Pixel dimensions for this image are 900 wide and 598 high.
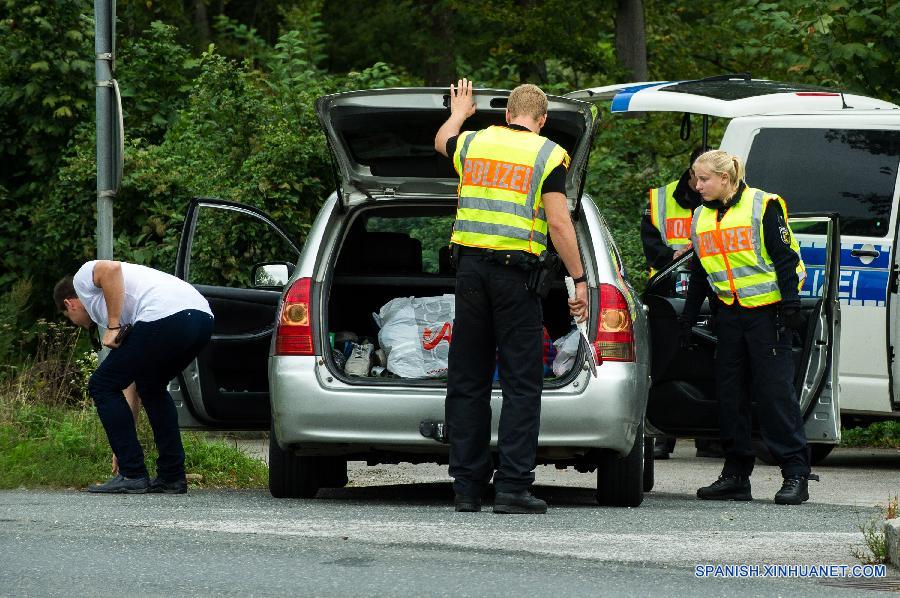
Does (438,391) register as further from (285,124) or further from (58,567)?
(285,124)

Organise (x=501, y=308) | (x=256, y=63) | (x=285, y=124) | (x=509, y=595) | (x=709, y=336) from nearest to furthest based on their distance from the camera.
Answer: (x=509, y=595) < (x=501, y=308) < (x=709, y=336) < (x=285, y=124) < (x=256, y=63)

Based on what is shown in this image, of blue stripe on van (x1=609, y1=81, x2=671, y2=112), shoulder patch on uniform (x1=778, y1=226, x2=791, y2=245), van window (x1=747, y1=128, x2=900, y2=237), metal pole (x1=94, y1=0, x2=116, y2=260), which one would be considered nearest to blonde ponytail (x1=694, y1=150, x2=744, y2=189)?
shoulder patch on uniform (x1=778, y1=226, x2=791, y2=245)

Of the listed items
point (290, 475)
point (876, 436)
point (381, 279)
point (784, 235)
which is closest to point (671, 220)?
point (784, 235)

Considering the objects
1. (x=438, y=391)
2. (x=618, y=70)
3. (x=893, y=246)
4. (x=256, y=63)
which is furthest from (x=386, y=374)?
(x=256, y=63)

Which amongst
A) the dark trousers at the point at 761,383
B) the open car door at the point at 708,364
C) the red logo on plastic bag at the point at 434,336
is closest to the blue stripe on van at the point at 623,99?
the open car door at the point at 708,364

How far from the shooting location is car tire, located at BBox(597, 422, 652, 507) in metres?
8.35

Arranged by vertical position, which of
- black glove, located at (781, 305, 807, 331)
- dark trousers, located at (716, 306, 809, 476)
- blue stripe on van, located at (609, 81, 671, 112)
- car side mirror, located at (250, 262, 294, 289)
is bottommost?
dark trousers, located at (716, 306, 809, 476)

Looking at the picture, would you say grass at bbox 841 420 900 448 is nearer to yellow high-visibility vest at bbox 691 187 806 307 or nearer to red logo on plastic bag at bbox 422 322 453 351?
yellow high-visibility vest at bbox 691 187 806 307

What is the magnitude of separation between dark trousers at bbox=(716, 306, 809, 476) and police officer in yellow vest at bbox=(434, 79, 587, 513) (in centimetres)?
141

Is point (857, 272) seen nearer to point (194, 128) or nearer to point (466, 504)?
point (466, 504)

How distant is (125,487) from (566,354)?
7.47ft

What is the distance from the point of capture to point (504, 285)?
25.8ft

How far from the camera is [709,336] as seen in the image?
9523 mm

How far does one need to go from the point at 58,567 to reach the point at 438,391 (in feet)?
7.94
